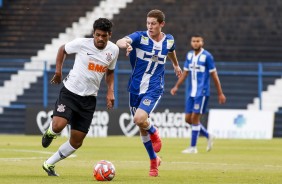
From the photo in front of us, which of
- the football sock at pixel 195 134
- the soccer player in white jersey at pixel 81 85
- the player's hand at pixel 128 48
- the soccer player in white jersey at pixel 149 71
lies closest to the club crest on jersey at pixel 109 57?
the soccer player in white jersey at pixel 81 85

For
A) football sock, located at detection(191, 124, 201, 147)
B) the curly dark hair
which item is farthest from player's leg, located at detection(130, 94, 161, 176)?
football sock, located at detection(191, 124, 201, 147)

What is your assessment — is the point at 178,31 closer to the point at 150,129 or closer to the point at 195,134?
the point at 195,134

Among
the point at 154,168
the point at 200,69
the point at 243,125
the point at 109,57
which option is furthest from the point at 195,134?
the point at 243,125

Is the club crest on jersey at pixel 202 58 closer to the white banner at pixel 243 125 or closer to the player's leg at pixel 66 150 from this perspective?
the player's leg at pixel 66 150

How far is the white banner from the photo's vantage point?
88.6ft

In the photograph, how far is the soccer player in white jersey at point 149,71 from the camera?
1273cm

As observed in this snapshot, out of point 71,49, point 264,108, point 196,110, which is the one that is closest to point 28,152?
point 196,110

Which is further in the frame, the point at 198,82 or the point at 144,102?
the point at 198,82

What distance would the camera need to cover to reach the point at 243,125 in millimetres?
27125

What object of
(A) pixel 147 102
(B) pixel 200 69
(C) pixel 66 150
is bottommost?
(C) pixel 66 150

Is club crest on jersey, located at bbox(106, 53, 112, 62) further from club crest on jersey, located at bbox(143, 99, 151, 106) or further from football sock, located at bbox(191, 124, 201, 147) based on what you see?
football sock, located at bbox(191, 124, 201, 147)

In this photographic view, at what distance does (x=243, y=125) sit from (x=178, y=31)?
6.46 metres

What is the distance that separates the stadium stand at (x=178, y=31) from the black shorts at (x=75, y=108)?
1649cm

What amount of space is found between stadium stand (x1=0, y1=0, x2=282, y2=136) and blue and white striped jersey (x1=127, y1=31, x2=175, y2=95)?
15.8 m
